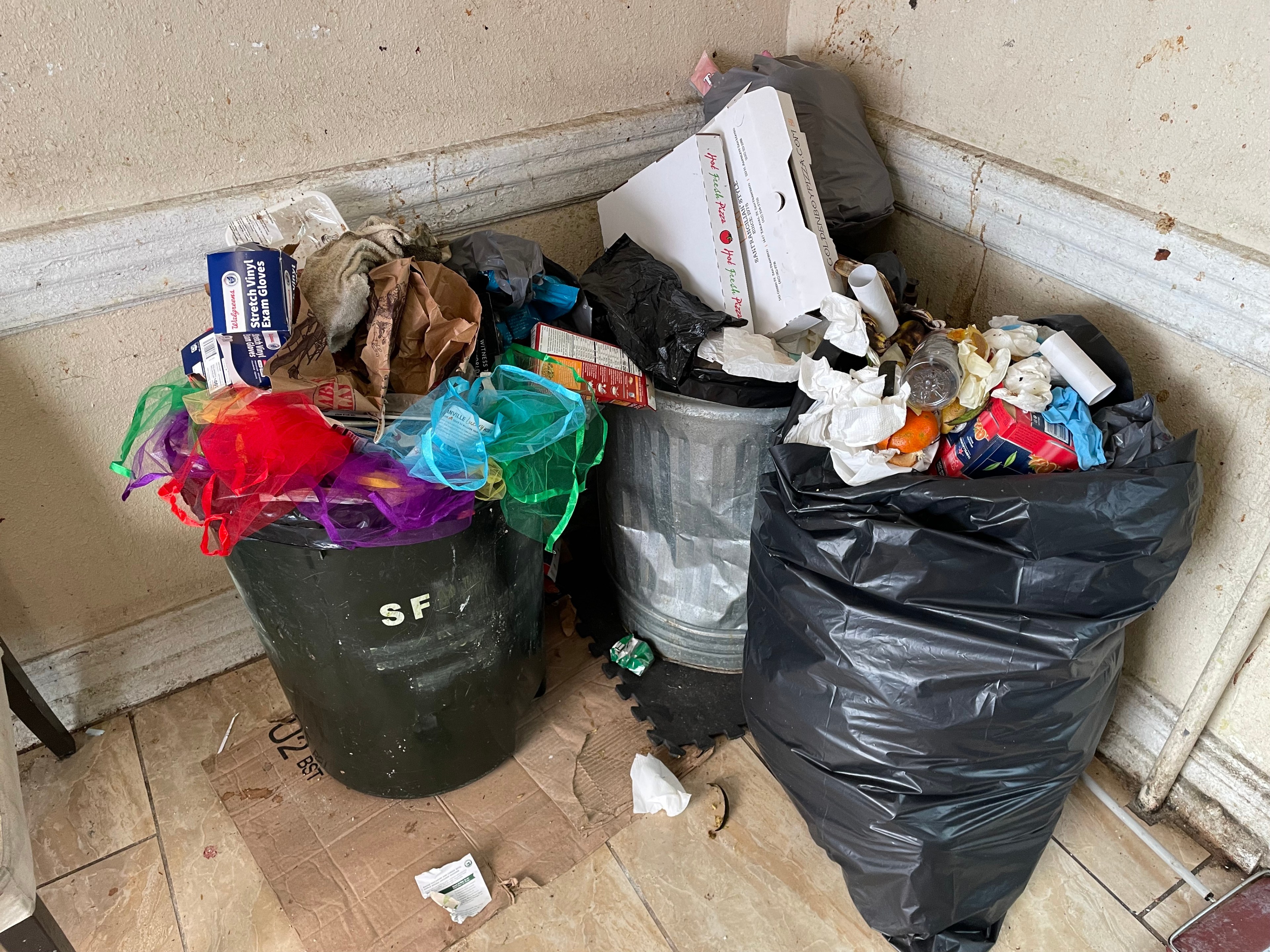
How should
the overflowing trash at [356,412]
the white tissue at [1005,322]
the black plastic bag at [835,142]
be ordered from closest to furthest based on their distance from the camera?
the overflowing trash at [356,412] → the white tissue at [1005,322] → the black plastic bag at [835,142]

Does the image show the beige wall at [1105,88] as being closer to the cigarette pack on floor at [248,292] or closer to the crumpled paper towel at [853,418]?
the crumpled paper towel at [853,418]

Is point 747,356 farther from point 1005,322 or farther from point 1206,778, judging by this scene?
point 1206,778

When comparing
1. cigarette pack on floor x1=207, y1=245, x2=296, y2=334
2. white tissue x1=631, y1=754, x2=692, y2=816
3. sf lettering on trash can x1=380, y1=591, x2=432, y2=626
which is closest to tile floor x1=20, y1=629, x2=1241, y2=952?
white tissue x1=631, y1=754, x2=692, y2=816

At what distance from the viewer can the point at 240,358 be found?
1.05m

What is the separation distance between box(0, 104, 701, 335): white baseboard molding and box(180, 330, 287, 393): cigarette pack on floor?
0.28 metres

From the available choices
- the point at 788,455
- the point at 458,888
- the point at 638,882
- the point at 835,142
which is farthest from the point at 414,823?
the point at 835,142

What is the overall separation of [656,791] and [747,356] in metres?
0.70

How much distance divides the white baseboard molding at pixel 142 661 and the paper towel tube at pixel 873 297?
1.16 m

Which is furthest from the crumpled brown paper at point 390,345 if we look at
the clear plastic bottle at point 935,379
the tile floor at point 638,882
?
the tile floor at point 638,882

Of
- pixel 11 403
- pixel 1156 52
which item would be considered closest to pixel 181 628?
pixel 11 403

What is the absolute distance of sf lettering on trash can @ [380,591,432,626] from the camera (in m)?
1.15

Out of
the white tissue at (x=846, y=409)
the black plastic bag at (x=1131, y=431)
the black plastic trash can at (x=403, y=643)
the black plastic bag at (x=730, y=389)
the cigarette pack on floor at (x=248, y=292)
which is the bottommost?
the black plastic trash can at (x=403, y=643)

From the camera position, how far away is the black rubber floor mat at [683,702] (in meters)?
1.51

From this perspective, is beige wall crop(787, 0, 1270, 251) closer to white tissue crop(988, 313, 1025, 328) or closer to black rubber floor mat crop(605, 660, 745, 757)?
white tissue crop(988, 313, 1025, 328)
